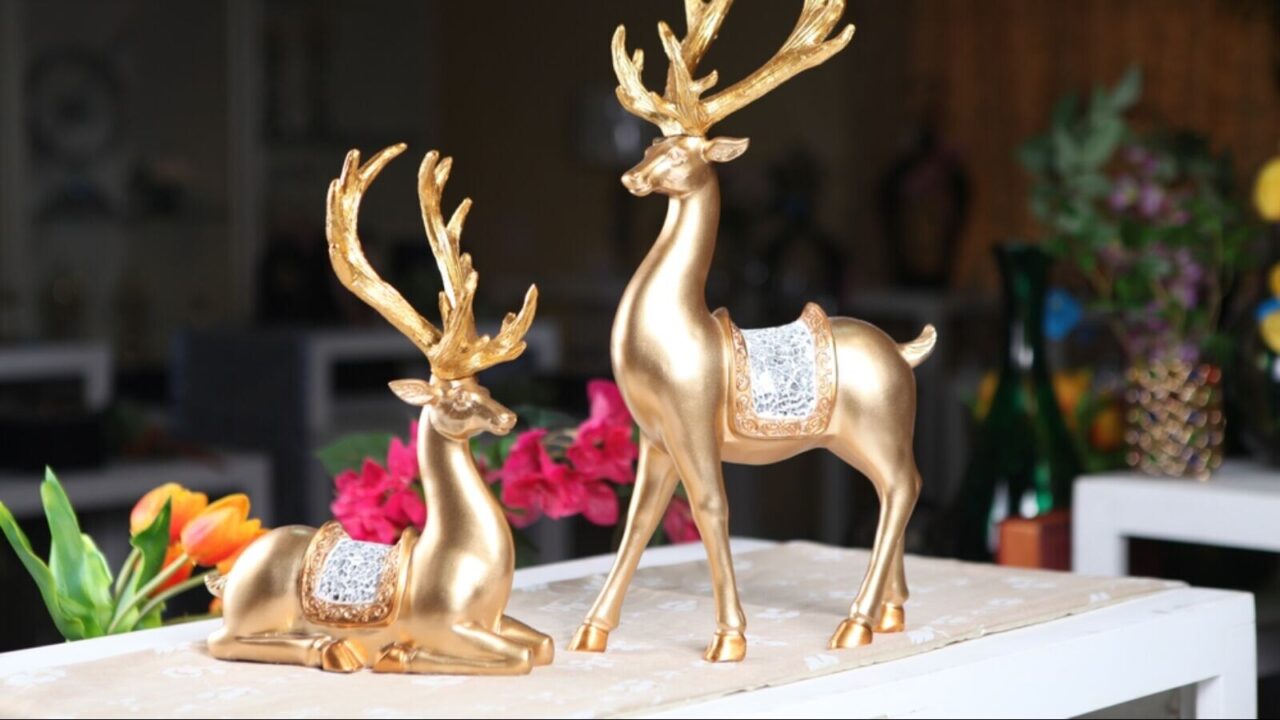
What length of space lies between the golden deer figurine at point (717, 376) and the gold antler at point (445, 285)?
0.21 feet

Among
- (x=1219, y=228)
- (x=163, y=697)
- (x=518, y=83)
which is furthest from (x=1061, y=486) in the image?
(x=518, y=83)

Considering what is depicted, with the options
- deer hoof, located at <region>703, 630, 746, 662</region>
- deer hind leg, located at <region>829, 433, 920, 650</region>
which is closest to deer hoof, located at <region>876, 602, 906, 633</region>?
deer hind leg, located at <region>829, 433, 920, 650</region>

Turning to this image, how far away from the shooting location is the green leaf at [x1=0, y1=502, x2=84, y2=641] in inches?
37.3

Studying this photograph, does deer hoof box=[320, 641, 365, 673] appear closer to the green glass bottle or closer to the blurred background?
the green glass bottle

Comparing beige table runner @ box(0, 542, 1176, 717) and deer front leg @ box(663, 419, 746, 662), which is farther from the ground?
deer front leg @ box(663, 419, 746, 662)

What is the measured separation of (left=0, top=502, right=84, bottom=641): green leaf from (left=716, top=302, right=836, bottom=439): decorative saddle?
388 millimetres

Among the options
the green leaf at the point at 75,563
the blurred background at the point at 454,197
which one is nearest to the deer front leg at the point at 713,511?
the green leaf at the point at 75,563

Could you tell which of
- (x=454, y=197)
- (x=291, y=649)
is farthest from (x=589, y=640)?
(x=454, y=197)

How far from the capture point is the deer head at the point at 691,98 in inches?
34.5

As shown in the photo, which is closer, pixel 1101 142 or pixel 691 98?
pixel 691 98

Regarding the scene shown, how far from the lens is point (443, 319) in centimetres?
82

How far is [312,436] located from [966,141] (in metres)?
2.44

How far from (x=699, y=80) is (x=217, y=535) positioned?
0.38 meters

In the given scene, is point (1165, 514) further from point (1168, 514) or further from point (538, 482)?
point (538, 482)
